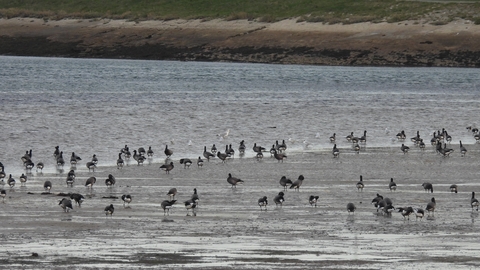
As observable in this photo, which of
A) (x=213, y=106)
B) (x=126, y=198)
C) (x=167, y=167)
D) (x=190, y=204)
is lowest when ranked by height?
(x=190, y=204)

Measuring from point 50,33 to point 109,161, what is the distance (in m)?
62.4

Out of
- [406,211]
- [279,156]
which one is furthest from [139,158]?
[406,211]

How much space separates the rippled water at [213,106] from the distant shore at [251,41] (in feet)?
3.45

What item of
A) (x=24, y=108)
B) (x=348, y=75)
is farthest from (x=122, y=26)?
(x=24, y=108)

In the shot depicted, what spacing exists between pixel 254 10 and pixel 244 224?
72.6m

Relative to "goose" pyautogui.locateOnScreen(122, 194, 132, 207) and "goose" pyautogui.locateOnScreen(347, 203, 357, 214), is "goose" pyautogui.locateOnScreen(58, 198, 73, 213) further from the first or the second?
"goose" pyautogui.locateOnScreen(347, 203, 357, 214)

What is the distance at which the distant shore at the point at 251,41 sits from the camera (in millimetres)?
72625

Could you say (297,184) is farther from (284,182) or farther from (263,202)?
(263,202)

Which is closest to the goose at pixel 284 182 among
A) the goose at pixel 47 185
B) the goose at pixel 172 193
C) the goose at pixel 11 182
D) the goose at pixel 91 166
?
the goose at pixel 172 193

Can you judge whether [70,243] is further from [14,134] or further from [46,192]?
[14,134]

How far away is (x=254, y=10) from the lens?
295 ft

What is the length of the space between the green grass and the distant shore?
1533 mm

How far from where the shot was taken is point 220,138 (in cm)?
3359

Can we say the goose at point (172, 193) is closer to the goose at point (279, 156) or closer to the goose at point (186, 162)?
the goose at point (186, 162)
